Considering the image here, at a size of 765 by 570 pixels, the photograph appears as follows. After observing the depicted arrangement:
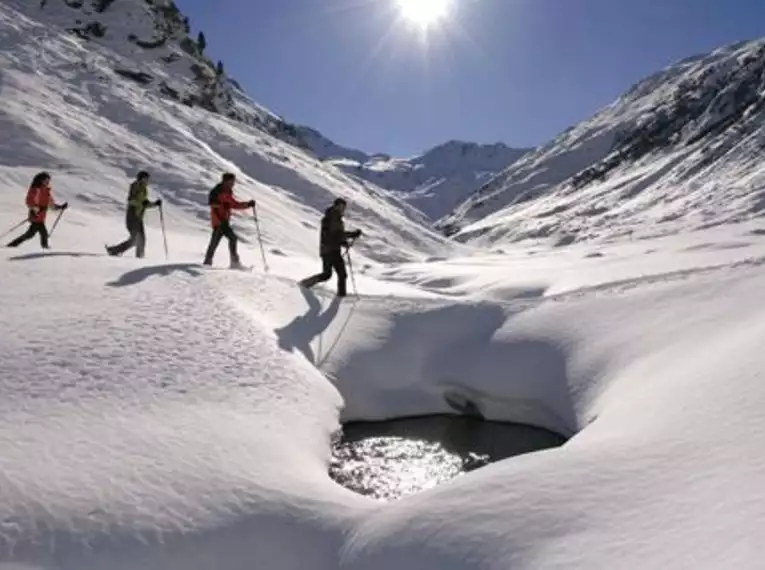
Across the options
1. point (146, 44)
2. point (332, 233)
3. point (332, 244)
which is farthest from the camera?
point (146, 44)

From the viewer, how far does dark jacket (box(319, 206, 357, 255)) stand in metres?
16.8

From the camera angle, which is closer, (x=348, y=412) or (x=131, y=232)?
(x=348, y=412)

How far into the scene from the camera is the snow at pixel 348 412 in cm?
607

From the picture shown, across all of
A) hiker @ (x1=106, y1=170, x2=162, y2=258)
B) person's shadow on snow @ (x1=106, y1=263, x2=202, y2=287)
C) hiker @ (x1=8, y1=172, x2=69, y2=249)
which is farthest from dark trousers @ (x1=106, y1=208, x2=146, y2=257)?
person's shadow on snow @ (x1=106, y1=263, x2=202, y2=287)

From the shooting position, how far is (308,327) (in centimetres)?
1396

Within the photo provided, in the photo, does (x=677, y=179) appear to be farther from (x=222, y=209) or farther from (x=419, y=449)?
(x=419, y=449)

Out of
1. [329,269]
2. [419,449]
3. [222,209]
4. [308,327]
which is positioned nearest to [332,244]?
[329,269]

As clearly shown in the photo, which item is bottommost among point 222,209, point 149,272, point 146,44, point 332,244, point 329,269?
point 149,272

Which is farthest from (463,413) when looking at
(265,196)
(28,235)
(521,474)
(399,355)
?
(265,196)

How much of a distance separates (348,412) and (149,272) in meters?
5.03

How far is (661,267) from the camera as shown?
23.3 meters

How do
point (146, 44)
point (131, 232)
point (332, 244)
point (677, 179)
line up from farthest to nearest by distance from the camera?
1. point (677, 179)
2. point (146, 44)
3. point (131, 232)
4. point (332, 244)

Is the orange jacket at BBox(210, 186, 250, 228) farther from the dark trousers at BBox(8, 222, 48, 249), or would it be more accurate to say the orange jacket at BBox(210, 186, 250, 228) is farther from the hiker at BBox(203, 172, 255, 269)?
the dark trousers at BBox(8, 222, 48, 249)

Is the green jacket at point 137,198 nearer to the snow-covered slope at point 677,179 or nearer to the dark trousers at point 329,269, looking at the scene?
the dark trousers at point 329,269
